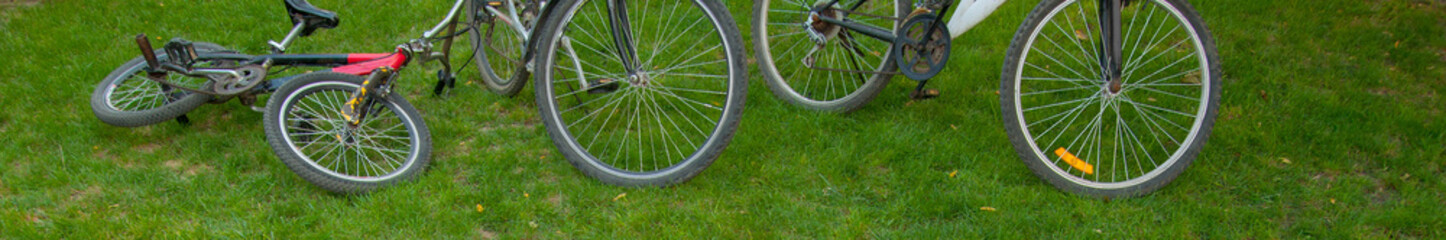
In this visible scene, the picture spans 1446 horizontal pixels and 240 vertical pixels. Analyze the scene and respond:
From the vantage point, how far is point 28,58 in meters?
4.89

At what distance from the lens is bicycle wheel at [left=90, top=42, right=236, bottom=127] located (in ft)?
11.8

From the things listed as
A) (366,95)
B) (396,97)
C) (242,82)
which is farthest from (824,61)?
(242,82)

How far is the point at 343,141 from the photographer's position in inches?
132

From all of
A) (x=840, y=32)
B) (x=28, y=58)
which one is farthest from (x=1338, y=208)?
(x=28, y=58)

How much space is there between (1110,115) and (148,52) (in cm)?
406

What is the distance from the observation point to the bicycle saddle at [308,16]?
142 inches

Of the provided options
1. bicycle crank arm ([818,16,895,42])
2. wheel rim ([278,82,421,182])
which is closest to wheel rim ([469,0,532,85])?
wheel rim ([278,82,421,182])

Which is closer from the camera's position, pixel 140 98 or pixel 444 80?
pixel 140 98

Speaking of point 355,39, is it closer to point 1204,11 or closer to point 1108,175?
point 1108,175

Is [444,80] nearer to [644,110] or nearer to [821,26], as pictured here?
[644,110]

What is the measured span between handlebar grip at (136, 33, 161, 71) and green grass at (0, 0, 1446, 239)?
0.40m

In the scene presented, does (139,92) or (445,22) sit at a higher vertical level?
(445,22)

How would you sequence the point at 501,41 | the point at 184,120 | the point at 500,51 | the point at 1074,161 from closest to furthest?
the point at 1074,161, the point at 184,120, the point at 500,51, the point at 501,41

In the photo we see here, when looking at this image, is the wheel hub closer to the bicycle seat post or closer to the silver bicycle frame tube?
the silver bicycle frame tube
